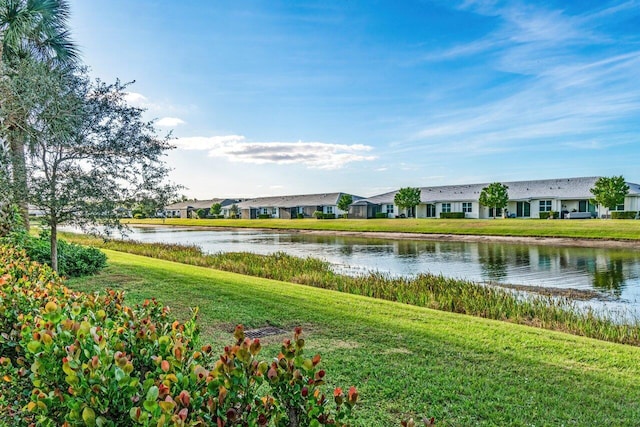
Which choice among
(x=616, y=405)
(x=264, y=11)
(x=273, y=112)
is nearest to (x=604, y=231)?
(x=273, y=112)

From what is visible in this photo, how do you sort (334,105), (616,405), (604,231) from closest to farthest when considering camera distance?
(616,405) → (334,105) → (604,231)

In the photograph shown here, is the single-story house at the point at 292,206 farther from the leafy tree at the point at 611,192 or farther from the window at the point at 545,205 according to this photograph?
the leafy tree at the point at 611,192

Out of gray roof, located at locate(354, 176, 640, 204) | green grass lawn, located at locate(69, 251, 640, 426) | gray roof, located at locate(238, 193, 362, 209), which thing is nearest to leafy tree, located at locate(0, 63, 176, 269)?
green grass lawn, located at locate(69, 251, 640, 426)

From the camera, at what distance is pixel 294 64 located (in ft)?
66.1

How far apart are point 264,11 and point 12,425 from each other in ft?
47.5

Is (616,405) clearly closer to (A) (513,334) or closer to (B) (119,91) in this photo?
(A) (513,334)

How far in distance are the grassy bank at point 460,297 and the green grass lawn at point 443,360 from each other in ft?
4.96

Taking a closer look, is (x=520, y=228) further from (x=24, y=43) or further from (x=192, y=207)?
(x=192, y=207)

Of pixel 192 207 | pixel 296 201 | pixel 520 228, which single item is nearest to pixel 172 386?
pixel 520 228

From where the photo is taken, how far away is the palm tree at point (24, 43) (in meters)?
9.14

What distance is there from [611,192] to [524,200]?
9.71 metres

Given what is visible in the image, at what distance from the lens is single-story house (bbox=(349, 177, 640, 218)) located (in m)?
45.8

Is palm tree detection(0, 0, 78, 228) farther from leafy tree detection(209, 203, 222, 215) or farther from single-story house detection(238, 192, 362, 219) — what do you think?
leafy tree detection(209, 203, 222, 215)

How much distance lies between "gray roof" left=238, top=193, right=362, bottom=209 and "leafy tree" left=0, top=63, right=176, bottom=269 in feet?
197
